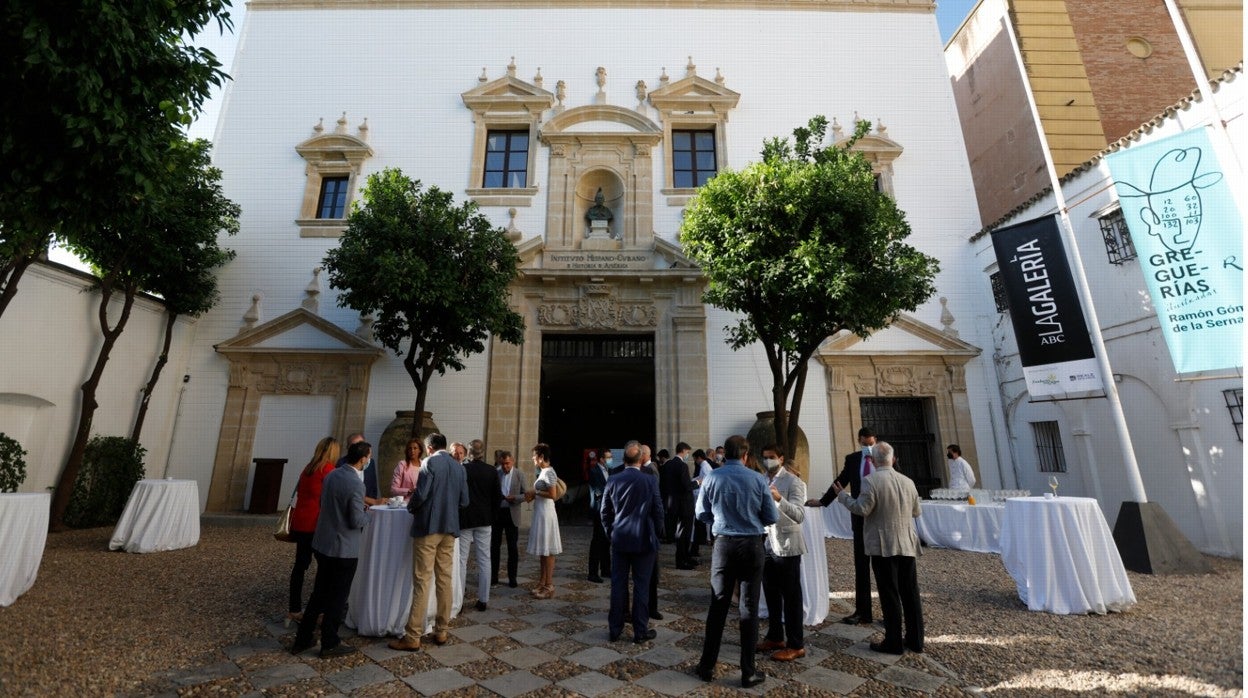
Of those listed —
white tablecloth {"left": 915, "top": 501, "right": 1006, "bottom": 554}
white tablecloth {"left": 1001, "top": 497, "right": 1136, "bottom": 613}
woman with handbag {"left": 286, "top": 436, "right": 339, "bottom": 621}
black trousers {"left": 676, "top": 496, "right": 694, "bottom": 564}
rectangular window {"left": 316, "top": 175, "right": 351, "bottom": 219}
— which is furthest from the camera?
rectangular window {"left": 316, "top": 175, "right": 351, "bottom": 219}

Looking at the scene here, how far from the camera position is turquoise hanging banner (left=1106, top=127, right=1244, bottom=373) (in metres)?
5.71

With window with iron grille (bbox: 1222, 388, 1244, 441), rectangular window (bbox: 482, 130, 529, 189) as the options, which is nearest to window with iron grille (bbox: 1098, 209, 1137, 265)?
window with iron grille (bbox: 1222, 388, 1244, 441)

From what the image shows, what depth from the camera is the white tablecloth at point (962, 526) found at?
8055 mm

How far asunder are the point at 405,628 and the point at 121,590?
369 cm

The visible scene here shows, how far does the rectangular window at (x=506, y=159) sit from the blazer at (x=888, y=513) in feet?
36.8

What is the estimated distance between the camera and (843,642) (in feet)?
14.0

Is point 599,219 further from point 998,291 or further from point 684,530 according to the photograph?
point 998,291

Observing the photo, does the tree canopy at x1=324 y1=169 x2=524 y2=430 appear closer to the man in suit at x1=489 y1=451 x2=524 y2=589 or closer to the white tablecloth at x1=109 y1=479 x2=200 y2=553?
the white tablecloth at x1=109 y1=479 x2=200 y2=553

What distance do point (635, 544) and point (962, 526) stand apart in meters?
6.60

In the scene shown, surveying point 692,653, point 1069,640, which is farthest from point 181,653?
point 1069,640

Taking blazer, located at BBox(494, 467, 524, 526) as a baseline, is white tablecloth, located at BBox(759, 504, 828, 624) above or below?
below

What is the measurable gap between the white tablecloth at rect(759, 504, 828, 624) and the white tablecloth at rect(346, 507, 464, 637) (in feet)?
9.83

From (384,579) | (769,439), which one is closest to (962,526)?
(769,439)

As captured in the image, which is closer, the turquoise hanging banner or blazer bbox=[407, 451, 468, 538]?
blazer bbox=[407, 451, 468, 538]
